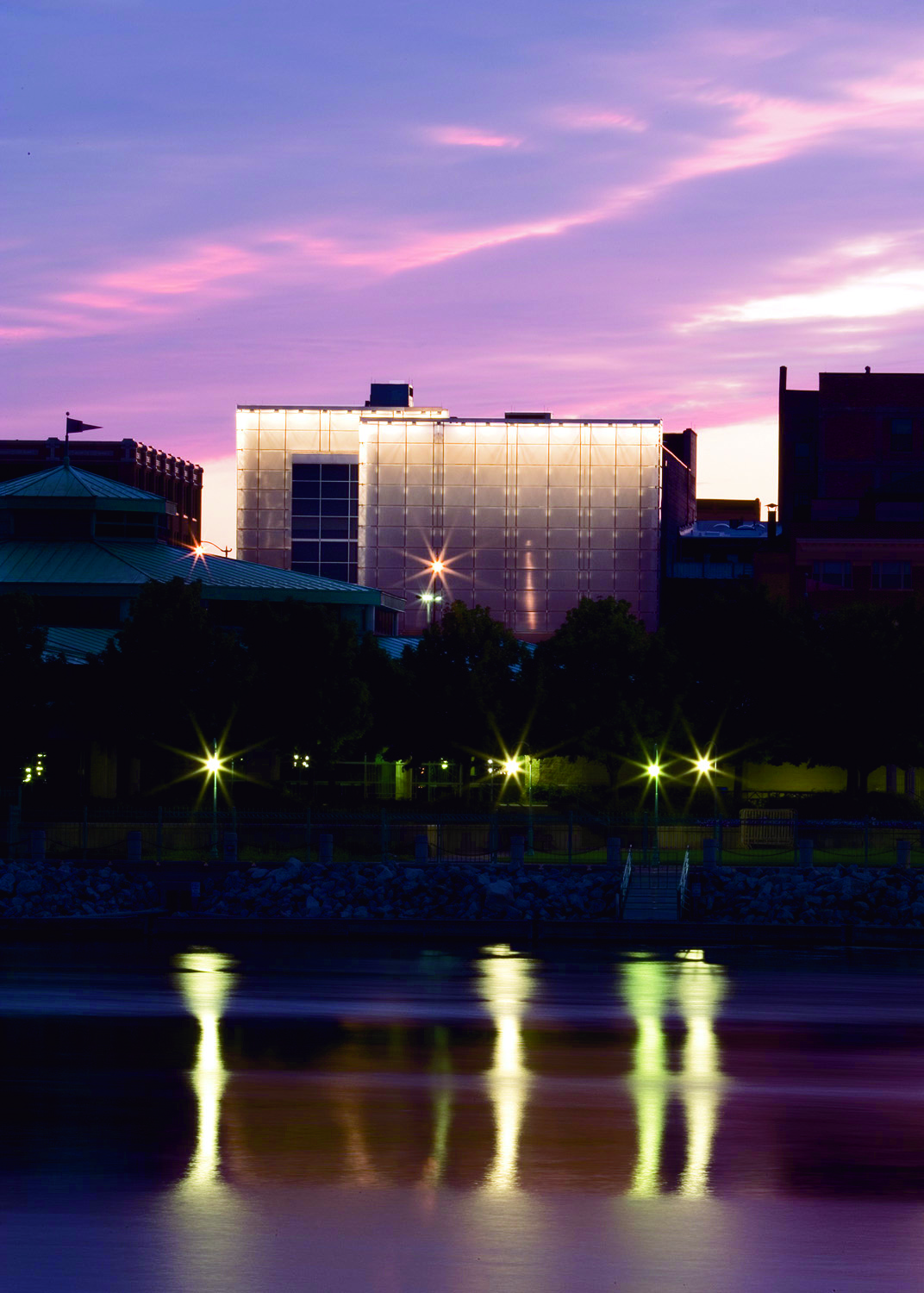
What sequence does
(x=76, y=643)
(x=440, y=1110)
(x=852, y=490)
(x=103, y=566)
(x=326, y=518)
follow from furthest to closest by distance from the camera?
1. (x=326, y=518)
2. (x=852, y=490)
3. (x=103, y=566)
4. (x=76, y=643)
5. (x=440, y=1110)

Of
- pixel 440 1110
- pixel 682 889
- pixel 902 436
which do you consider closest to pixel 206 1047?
pixel 440 1110

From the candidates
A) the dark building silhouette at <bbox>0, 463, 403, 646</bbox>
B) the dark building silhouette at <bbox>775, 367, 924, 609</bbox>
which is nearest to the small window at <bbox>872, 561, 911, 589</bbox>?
the dark building silhouette at <bbox>775, 367, 924, 609</bbox>

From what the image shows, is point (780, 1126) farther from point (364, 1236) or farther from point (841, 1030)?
point (841, 1030)

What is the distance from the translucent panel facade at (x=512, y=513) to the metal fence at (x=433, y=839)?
9039 cm

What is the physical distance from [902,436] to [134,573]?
77.2m

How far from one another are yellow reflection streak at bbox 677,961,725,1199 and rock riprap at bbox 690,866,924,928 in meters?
13.3

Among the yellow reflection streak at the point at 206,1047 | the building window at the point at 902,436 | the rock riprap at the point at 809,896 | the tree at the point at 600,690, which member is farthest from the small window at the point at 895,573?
the yellow reflection streak at the point at 206,1047

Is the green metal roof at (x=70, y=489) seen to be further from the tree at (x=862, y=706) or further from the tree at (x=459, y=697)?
the tree at (x=862, y=706)

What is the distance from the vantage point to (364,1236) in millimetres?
15297

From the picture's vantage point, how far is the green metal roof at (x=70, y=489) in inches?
4264

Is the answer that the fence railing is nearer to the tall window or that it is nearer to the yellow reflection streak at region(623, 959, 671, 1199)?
the yellow reflection streak at region(623, 959, 671, 1199)

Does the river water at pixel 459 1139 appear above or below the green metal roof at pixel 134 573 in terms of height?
below

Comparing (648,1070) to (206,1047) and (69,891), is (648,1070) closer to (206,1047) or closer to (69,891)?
(206,1047)

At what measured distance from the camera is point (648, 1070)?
25.6 meters
